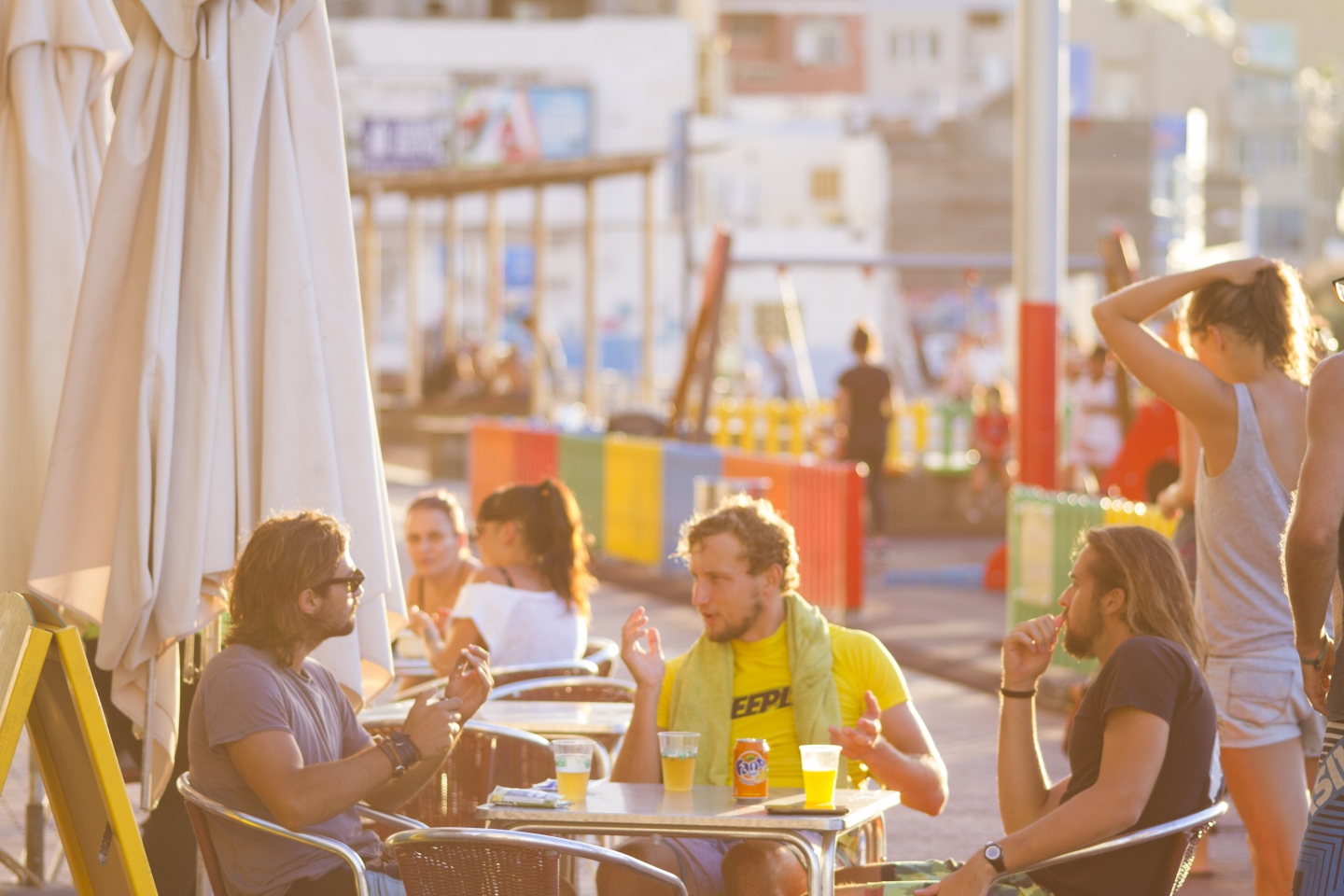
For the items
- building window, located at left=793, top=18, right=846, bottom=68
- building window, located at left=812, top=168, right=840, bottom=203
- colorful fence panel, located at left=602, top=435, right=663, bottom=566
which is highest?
building window, located at left=793, top=18, right=846, bottom=68

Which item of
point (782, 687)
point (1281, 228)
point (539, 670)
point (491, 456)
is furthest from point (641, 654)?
point (1281, 228)

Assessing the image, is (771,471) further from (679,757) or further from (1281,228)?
(1281,228)

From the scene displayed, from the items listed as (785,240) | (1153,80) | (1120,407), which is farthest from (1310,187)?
(1120,407)

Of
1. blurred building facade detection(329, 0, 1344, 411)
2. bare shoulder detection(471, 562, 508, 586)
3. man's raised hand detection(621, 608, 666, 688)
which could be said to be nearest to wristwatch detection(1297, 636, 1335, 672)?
man's raised hand detection(621, 608, 666, 688)

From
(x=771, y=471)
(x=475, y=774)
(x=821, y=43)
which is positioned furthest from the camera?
(x=821, y=43)

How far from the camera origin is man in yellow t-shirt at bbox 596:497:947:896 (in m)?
4.32

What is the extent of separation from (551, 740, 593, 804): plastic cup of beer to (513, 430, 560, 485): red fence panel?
42.6ft

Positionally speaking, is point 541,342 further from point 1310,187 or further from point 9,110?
point 1310,187

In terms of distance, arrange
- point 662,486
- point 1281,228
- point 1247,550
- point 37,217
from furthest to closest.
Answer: point 1281,228
point 662,486
point 37,217
point 1247,550

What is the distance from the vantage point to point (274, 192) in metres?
4.61

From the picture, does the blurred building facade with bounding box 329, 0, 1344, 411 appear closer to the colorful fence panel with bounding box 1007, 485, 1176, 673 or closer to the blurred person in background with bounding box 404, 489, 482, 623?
the colorful fence panel with bounding box 1007, 485, 1176, 673

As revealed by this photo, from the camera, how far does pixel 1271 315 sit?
458 centimetres

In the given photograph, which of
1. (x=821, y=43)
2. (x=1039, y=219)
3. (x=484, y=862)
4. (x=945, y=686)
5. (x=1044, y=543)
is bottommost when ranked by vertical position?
(x=945, y=686)

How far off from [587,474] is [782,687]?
12.1 m
